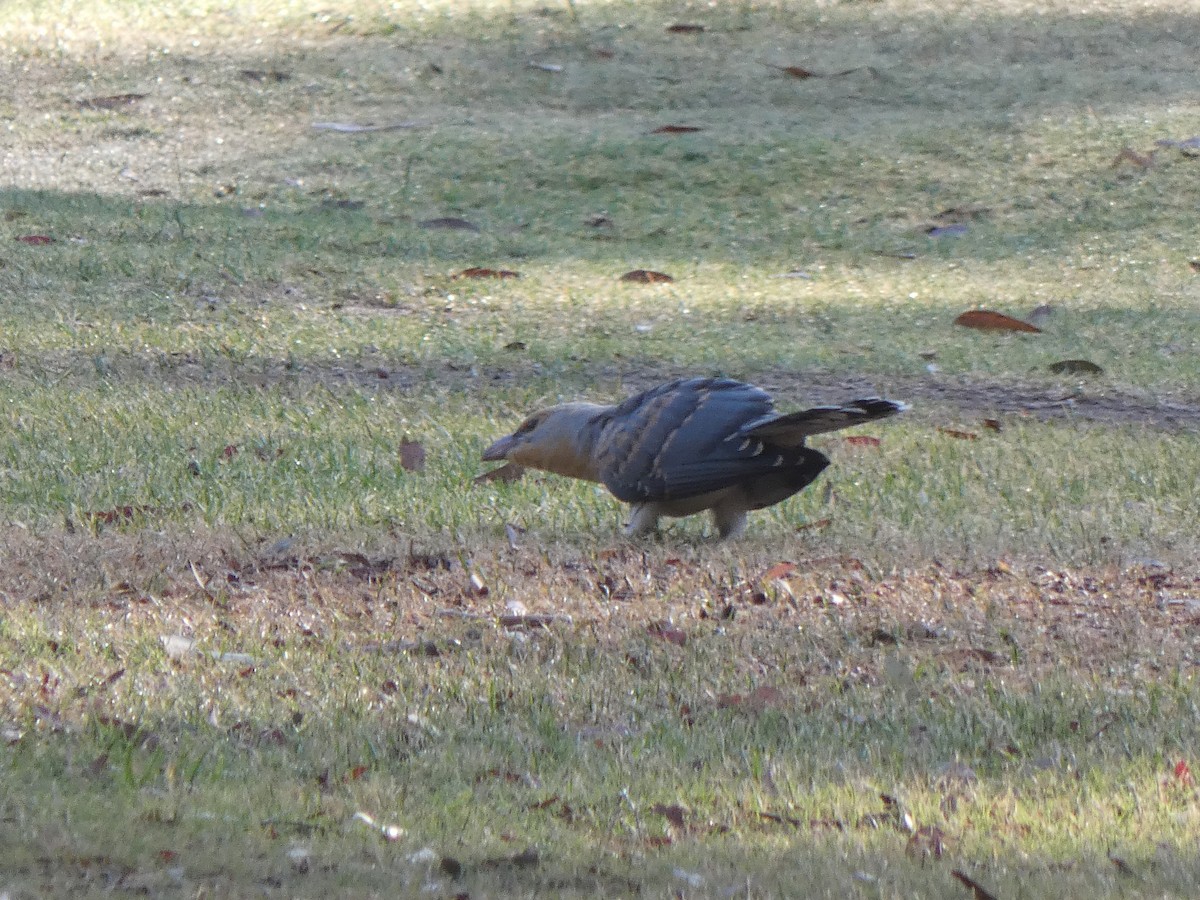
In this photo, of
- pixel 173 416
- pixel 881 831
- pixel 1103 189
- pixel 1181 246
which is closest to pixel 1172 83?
pixel 1103 189

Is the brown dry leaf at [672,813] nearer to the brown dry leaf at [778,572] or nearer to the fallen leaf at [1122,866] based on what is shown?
the fallen leaf at [1122,866]

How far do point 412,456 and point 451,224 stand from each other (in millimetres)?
6122

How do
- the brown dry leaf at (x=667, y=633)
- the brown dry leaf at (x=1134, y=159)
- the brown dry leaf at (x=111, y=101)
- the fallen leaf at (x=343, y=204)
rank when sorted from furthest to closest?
the brown dry leaf at (x=111, y=101)
the brown dry leaf at (x=1134, y=159)
the fallen leaf at (x=343, y=204)
the brown dry leaf at (x=667, y=633)

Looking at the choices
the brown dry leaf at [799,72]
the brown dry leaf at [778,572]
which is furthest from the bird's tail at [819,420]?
the brown dry leaf at [799,72]

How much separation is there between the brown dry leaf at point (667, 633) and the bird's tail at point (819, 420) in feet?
2.56

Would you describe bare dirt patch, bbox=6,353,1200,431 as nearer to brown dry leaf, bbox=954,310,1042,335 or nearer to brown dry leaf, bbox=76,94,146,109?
brown dry leaf, bbox=954,310,1042,335

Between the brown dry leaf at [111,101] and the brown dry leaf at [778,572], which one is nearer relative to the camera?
the brown dry leaf at [778,572]

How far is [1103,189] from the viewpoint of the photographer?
555 inches

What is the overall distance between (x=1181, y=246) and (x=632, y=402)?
8.10 metres

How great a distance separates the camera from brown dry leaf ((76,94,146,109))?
1633cm

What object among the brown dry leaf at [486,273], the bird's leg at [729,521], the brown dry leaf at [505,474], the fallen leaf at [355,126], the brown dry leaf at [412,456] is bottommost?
the brown dry leaf at [486,273]

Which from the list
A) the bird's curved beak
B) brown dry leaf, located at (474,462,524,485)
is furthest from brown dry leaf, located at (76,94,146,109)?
the bird's curved beak

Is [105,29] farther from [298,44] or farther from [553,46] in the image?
[553,46]

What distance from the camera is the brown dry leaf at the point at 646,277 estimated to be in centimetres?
1207
